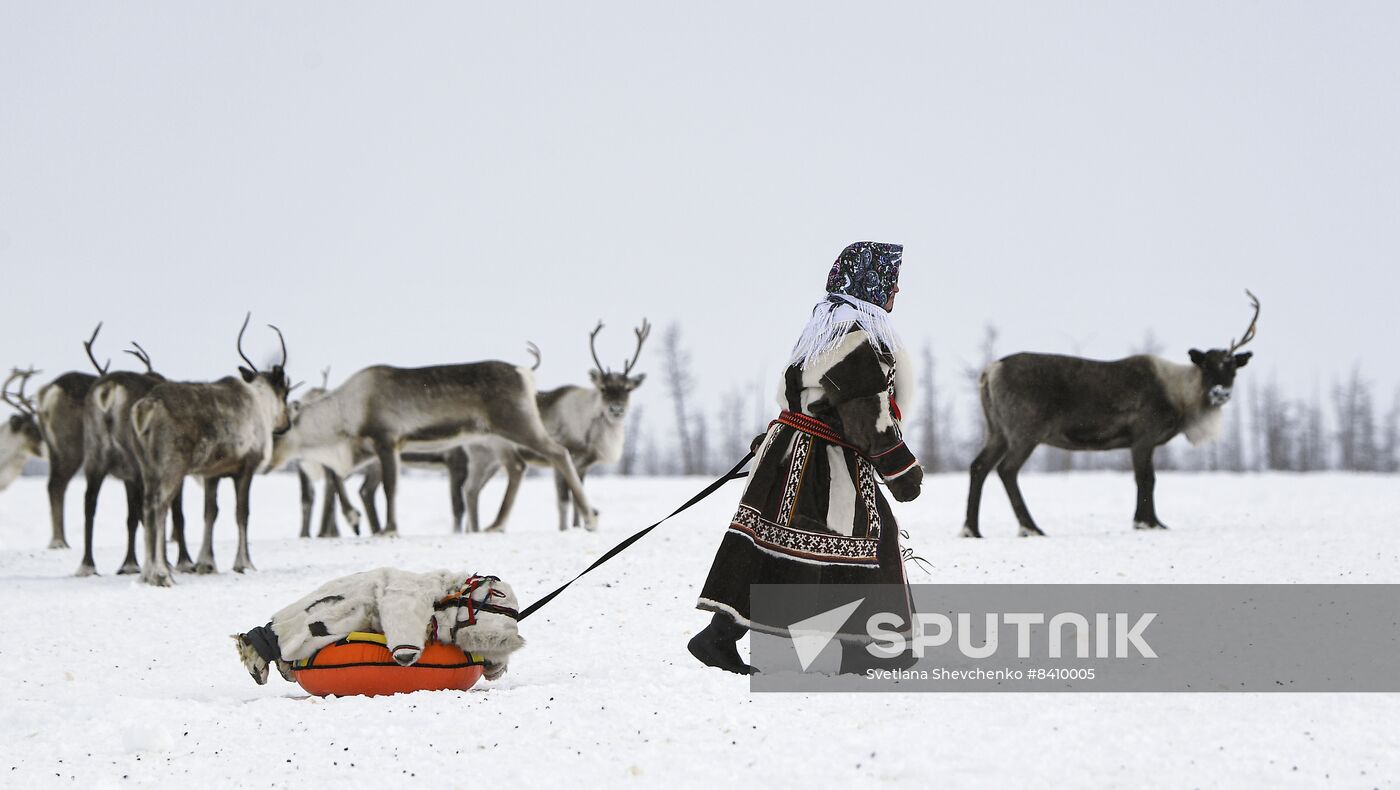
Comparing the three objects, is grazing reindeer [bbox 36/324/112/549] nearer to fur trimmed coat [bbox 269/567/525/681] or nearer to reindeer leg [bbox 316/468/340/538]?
reindeer leg [bbox 316/468/340/538]

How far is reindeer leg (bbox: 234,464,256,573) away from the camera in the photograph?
1039cm

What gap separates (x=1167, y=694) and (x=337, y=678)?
3.19 meters

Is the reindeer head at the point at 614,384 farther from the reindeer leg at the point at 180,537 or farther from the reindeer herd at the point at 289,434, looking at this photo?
the reindeer leg at the point at 180,537

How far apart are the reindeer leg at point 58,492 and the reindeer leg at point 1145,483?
1121 cm

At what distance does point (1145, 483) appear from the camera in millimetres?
12500

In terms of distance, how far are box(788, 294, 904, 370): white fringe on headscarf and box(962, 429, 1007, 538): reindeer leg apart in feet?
22.0

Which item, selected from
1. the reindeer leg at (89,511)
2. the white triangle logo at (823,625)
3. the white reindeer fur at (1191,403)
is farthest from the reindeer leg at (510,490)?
the white triangle logo at (823,625)

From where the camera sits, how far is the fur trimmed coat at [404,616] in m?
4.78

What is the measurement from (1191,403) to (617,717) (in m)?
9.93

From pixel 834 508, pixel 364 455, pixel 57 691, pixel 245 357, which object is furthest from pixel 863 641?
pixel 364 455

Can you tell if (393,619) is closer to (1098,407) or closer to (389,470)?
(1098,407)

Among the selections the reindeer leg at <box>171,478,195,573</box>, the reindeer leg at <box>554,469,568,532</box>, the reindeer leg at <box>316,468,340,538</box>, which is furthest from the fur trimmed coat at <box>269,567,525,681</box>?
the reindeer leg at <box>316,468,340,538</box>
